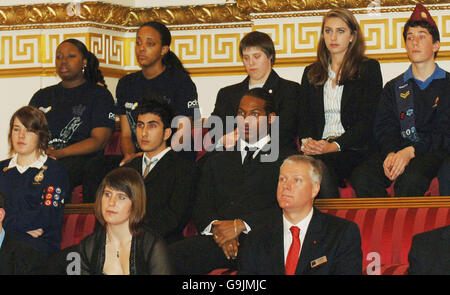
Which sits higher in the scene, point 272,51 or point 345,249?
point 272,51

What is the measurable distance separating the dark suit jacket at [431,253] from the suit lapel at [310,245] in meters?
0.44

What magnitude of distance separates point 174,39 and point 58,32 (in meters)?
0.82

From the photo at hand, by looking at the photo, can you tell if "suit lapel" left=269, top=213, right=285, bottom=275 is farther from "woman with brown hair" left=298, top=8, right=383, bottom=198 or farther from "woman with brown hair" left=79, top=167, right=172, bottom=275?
"woman with brown hair" left=298, top=8, right=383, bottom=198

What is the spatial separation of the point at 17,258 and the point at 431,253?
197 centimetres

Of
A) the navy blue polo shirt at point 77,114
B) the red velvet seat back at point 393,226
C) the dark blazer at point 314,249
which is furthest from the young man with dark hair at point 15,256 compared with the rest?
the red velvet seat back at point 393,226

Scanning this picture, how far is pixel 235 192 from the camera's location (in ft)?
17.8

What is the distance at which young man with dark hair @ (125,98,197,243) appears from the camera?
5426 mm

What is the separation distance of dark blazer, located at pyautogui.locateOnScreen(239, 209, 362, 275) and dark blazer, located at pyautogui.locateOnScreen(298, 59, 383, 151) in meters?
1.10

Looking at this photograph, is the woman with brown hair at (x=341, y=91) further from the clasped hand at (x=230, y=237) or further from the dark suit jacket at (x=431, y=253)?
the dark suit jacket at (x=431, y=253)

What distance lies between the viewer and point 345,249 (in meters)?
4.60

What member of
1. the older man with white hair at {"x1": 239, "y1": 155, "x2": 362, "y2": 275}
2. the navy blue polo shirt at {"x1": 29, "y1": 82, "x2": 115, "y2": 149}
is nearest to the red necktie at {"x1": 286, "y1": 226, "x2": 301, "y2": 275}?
the older man with white hair at {"x1": 239, "y1": 155, "x2": 362, "y2": 275}
